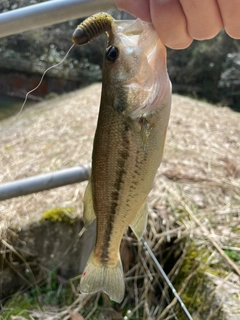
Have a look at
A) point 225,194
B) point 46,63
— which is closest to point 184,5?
point 225,194

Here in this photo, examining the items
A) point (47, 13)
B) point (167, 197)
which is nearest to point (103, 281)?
point (47, 13)

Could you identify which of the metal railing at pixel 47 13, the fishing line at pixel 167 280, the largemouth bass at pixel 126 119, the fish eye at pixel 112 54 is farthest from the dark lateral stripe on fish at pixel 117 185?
the fishing line at pixel 167 280

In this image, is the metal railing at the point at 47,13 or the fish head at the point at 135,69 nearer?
the fish head at the point at 135,69

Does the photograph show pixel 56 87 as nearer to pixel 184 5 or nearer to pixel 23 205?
pixel 23 205

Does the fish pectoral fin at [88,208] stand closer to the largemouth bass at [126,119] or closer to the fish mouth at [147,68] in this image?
the largemouth bass at [126,119]

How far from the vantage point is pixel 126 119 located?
0.87 meters

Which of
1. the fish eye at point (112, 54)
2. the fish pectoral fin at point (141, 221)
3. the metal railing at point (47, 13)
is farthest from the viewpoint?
the fish pectoral fin at point (141, 221)

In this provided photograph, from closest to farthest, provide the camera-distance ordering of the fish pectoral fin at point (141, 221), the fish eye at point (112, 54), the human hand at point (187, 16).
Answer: the human hand at point (187, 16) → the fish eye at point (112, 54) → the fish pectoral fin at point (141, 221)

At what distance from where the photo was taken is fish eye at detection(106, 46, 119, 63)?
2.68 ft

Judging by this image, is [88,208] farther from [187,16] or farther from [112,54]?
[187,16]

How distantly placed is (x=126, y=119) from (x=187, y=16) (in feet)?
0.80

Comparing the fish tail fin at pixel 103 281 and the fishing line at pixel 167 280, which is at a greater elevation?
the fish tail fin at pixel 103 281

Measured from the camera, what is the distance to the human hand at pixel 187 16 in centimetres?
72

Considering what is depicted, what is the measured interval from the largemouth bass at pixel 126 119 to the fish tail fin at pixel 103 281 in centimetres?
16
